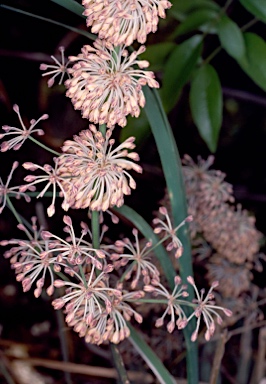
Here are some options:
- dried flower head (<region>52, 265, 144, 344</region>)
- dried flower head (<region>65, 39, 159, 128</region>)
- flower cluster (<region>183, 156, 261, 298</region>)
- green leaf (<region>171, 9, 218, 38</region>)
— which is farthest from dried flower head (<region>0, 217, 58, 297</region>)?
green leaf (<region>171, 9, 218, 38</region>)

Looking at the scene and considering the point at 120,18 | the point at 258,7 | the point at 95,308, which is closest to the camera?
the point at 120,18

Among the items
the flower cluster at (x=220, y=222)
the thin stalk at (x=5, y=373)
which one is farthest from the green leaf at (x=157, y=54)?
the thin stalk at (x=5, y=373)

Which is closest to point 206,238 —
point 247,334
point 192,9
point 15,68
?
point 247,334

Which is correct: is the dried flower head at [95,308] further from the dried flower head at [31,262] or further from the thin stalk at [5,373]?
the thin stalk at [5,373]

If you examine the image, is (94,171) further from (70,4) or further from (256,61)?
(256,61)

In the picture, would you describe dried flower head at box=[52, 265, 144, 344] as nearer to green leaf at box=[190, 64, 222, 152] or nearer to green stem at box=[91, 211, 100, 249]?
green stem at box=[91, 211, 100, 249]

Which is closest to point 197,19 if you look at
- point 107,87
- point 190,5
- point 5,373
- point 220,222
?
point 190,5
